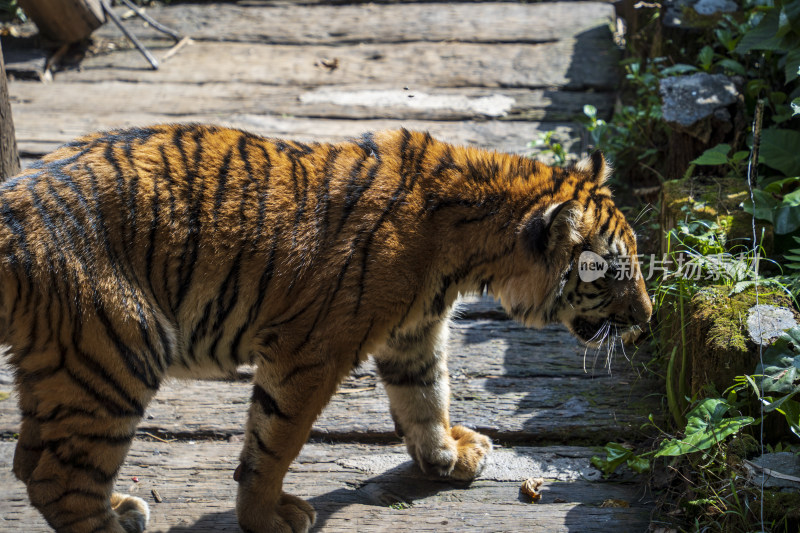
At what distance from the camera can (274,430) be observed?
2.93 m

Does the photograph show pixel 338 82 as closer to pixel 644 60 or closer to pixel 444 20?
pixel 444 20

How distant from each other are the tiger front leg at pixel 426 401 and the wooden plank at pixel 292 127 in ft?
8.46

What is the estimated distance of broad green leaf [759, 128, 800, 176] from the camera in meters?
4.01

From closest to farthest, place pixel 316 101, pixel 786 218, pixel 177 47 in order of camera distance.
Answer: pixel 786 218, pixel 316 101, pixel 177 47

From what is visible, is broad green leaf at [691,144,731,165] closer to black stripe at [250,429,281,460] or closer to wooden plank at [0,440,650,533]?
wooden plank at [0,440,650,533]

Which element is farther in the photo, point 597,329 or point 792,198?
point 792,198

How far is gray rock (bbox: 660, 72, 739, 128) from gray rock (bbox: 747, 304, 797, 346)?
1.65m

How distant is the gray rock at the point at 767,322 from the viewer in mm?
2955

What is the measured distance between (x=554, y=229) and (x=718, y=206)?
1.28 metres

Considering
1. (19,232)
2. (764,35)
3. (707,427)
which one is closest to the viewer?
(19,232)

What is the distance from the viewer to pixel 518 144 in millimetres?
5758

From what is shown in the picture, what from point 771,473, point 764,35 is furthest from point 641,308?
point 764,35

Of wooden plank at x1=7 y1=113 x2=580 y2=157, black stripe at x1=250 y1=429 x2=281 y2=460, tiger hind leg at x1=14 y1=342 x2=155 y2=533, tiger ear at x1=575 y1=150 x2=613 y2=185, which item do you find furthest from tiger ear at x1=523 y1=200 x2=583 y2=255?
wooden plank at x1=7 y1=113 x2=580 y2=157

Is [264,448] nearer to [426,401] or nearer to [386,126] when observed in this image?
[426,401]
